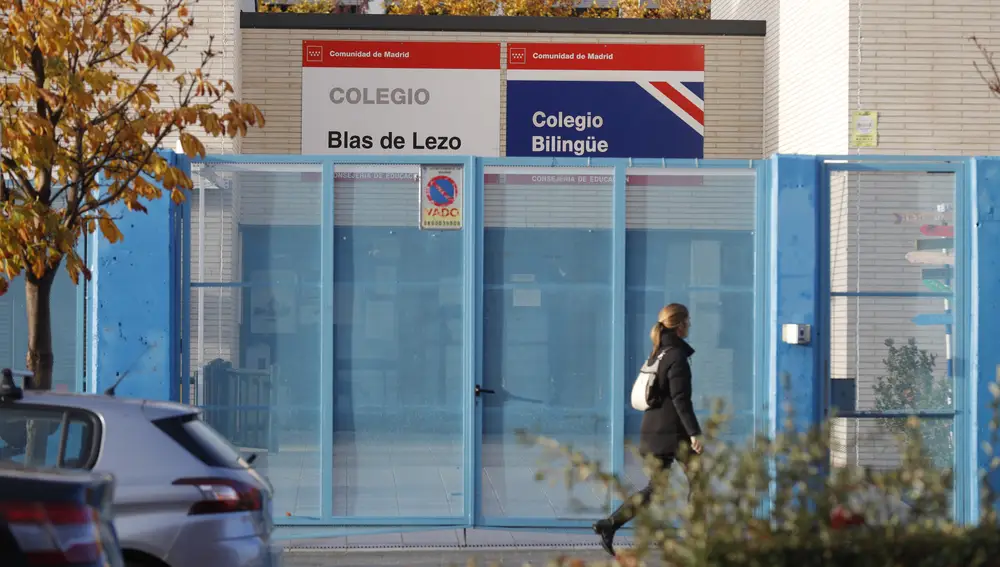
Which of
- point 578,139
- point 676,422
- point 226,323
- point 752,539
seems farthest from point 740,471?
point 578,139

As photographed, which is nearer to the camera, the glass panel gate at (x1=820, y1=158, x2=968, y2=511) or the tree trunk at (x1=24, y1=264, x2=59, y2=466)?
the tree trunk at (x1=24, y1=264, x2=59, y2=466)

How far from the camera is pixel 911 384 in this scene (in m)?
11.6

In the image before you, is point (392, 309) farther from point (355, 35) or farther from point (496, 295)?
point (355, 35)

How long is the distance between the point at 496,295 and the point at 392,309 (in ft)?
2.77

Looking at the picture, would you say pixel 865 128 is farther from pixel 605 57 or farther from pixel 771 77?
pixel 605 57

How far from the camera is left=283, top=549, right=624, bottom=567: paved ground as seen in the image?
393 inches

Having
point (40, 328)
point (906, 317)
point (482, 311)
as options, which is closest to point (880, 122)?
point (906, 317)

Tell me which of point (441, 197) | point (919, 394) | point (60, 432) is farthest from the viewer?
point (919, 394)

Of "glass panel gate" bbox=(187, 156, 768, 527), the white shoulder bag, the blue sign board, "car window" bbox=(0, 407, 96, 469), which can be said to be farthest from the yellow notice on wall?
"car window" bbox=(0, 407, 96, 469)

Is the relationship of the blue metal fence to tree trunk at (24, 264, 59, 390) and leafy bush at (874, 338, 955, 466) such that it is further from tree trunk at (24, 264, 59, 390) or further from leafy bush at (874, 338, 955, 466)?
tree trunk at (24, 264, 59, 390)

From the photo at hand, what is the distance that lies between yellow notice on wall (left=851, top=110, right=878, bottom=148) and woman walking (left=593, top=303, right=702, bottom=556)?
5.14 m

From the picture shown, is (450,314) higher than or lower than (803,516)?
higher

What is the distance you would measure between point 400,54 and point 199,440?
1069cm

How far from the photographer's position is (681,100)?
1716cm
